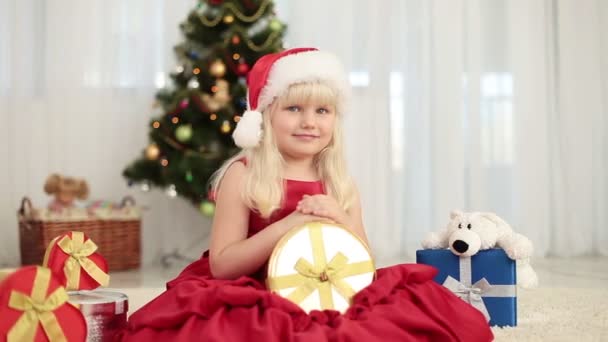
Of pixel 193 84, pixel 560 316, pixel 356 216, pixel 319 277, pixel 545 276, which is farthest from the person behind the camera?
pixel 193 84

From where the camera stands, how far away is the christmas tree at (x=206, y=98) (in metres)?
3.51

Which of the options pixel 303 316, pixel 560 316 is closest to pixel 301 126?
pixel 303 316

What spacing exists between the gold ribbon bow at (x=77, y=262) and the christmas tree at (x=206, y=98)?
177cm

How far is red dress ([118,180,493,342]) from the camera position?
1.41 m

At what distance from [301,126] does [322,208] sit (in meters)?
0.21

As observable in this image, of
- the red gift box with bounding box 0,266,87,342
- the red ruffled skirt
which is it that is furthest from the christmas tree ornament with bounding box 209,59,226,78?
the red gift box with bounding box 0,266,87,342

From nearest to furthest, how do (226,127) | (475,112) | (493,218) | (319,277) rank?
(319,277) < (493,218) < (226,127) < (475,112)

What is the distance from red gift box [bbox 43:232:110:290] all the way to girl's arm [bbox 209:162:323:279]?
0.26m

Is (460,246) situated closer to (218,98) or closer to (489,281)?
(489,281)

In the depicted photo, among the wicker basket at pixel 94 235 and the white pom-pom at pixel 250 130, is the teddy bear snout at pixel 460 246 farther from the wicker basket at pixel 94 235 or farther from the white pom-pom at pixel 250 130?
the wicker basket at pixel 94 235

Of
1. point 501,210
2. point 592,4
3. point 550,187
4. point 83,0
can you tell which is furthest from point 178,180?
point 592,4

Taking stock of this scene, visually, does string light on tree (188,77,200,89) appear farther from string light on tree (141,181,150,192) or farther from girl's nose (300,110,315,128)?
girl's nose (300,110,315,128)

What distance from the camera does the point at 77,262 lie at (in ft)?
5.52

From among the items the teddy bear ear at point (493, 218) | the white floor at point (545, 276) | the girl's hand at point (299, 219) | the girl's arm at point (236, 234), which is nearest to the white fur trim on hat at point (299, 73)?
the girl's arm at point (236, 234)
